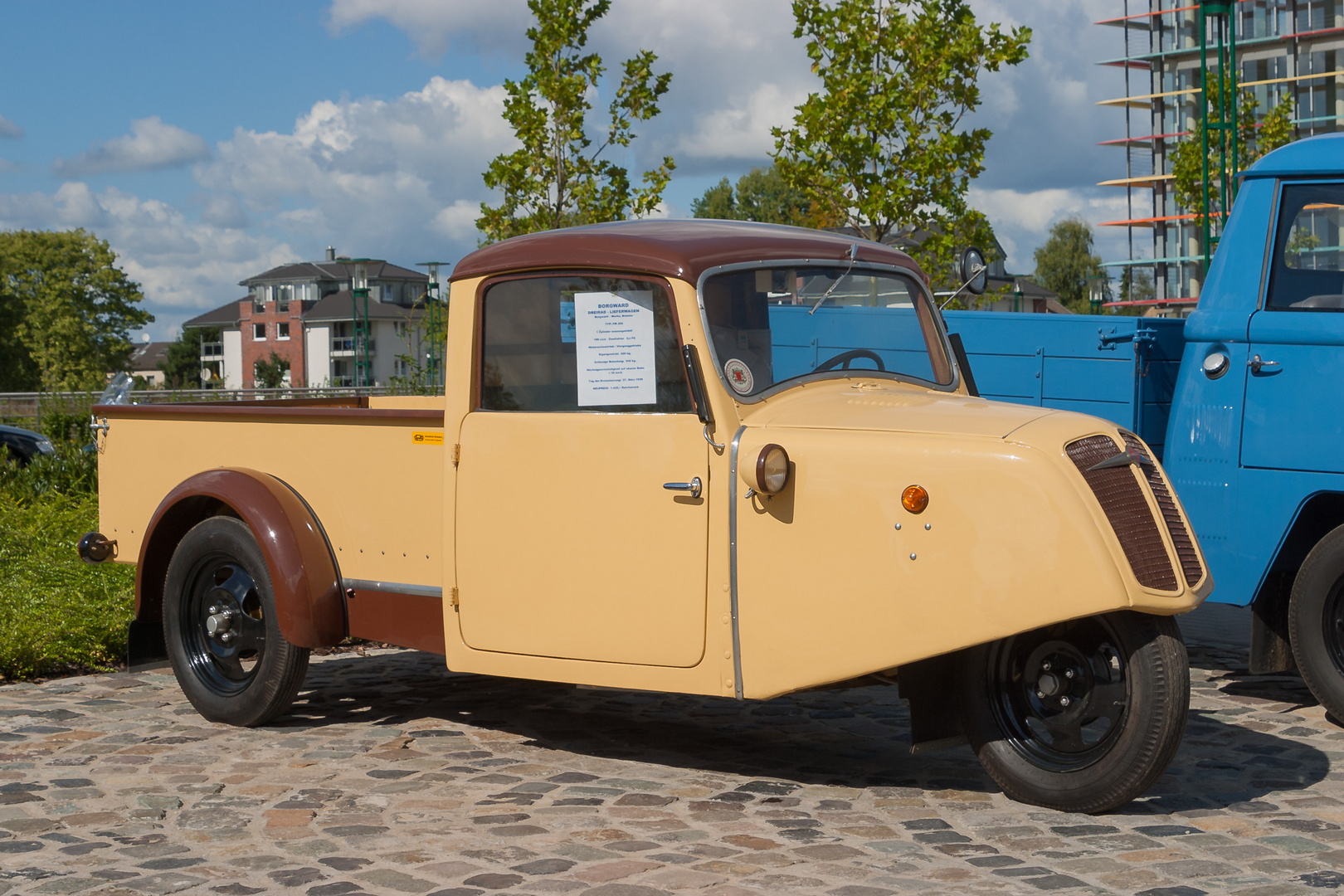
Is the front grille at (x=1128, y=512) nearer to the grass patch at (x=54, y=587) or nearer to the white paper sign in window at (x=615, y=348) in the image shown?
the white paper sign in window at (x=615, y=348)

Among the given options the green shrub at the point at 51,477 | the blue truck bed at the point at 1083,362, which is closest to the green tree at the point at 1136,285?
the green shrub at the point at 51,477

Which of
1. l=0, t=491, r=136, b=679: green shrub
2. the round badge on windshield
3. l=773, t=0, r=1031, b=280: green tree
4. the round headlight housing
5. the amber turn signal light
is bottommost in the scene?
l=0, t=491, r=136, b=679: green shrub

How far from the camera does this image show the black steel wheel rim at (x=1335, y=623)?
17.9 feet

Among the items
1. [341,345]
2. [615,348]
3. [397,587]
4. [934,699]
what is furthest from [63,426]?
[341,345]

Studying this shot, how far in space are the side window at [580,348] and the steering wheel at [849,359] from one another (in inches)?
23.5

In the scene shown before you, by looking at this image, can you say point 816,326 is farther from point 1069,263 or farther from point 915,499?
point 1069,263

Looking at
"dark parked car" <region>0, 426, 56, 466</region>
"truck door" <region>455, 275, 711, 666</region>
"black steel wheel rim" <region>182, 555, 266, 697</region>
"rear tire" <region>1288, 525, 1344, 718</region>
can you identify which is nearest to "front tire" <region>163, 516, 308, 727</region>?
"black steel wheel rim" <region>182, 555, 266, 697</region>

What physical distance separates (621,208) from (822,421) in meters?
11.5

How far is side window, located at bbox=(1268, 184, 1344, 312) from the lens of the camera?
18.3 ft

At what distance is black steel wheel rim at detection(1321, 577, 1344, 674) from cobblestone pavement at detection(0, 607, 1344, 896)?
0.34m

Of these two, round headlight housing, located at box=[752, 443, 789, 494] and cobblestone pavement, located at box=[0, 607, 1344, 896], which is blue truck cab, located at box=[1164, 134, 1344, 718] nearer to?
cobblestone pavement, located at box=[0, 607, 1344, 896]

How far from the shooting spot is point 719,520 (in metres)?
4.59

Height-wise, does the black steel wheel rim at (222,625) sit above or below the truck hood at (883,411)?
below

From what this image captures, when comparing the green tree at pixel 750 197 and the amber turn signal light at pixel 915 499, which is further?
the green tree at pixel 750 197
